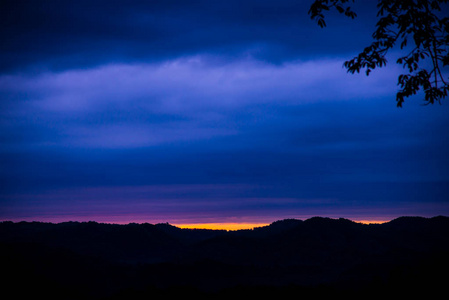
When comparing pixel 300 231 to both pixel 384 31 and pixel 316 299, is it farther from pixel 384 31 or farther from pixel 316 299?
pixel 384 31

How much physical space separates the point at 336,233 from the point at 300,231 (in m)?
7.14

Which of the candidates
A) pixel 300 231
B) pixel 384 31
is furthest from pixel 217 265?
pixel 384 31

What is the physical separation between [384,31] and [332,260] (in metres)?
64.9

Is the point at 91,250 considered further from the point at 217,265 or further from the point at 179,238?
the point at 217,265

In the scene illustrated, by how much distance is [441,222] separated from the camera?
94.6 metres

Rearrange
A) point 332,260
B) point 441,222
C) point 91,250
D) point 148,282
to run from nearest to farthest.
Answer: point 148,282
point 332,260
point 91,250
point 441,222

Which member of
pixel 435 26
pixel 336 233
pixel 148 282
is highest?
pixel 435 26

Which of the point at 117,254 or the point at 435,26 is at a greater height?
the point at 435,26

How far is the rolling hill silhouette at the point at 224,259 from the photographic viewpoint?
34.6 meters

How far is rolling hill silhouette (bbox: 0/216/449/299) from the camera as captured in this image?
113ft

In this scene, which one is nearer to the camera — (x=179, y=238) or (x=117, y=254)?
(x=117, y=254)

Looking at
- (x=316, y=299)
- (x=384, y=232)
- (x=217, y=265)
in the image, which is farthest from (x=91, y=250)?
(x=316, y=299)

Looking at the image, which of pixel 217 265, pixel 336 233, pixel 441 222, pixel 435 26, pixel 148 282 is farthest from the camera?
pixel 441 222

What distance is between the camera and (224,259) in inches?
2940
